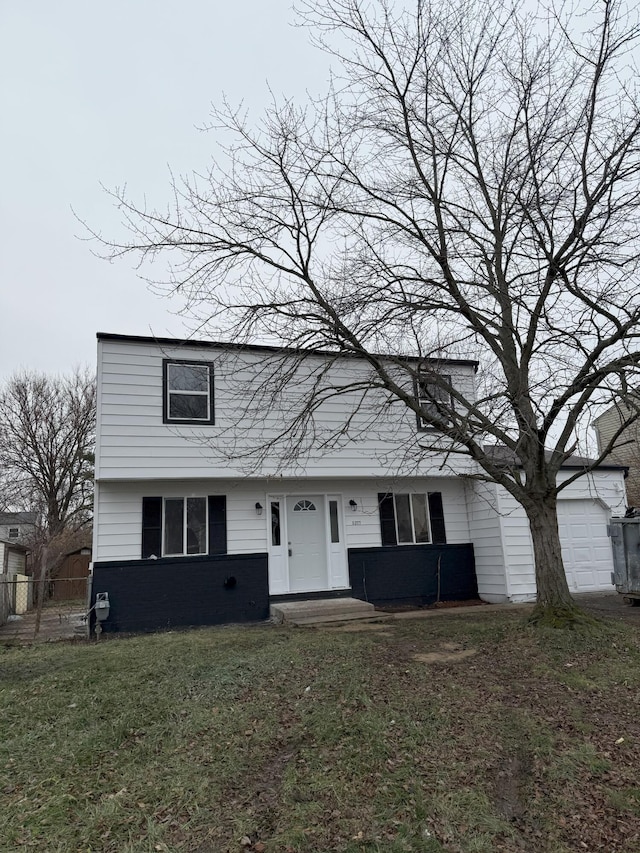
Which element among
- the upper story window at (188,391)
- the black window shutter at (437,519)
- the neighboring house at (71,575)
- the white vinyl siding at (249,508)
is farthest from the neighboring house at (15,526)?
the black window shutter at (437,519)

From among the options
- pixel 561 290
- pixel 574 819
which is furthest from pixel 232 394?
pixel 574 819

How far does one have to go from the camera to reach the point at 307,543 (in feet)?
38.0

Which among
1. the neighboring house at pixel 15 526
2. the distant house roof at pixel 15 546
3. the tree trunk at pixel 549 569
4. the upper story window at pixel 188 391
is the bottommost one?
the tree trunk at pixel 549 569

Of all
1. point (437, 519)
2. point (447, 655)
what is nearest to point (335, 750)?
point (447, 655)

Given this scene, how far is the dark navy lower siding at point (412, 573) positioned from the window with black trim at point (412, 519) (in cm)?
20

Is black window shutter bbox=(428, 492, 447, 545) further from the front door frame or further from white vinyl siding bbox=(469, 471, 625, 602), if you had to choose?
the front door frame

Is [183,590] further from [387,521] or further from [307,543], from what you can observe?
[387,521]

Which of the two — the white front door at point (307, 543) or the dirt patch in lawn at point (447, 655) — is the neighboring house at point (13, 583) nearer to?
the white front door at point (307, 543)

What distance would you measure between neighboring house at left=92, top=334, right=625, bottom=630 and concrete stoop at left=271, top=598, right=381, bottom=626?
818mm

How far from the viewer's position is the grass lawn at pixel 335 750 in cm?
306

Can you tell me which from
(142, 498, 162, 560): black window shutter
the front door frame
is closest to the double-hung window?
(142, 498, 162, 560): black window shutter

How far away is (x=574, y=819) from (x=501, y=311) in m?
5.64

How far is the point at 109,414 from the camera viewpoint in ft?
33.0

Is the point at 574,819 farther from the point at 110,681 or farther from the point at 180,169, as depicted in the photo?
the point at 180,169
